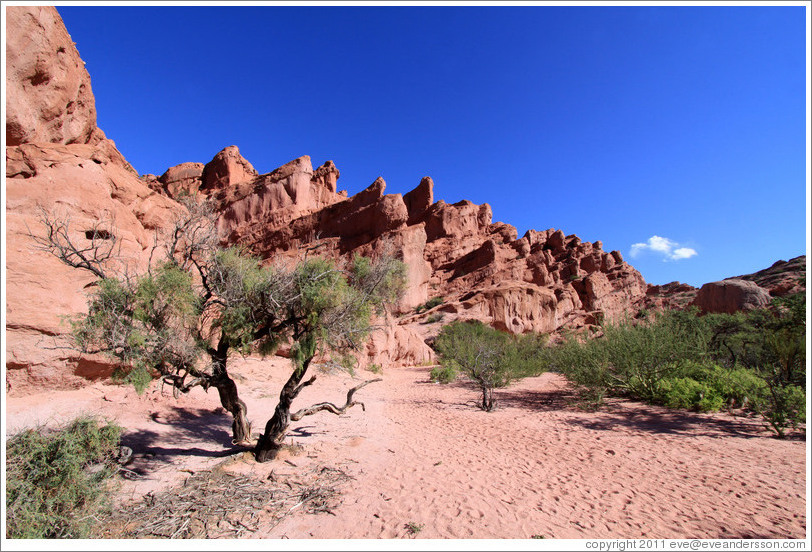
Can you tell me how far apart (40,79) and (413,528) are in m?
16.7

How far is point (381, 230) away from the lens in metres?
40.3

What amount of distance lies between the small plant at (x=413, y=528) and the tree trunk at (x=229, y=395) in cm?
396

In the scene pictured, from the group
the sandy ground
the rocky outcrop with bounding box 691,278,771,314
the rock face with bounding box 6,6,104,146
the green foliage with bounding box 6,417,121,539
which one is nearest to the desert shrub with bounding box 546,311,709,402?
the sandy ground

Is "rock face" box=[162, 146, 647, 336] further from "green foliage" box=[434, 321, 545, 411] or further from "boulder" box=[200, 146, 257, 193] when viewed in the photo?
"green foliage" box=[434, 321, 545, 411]

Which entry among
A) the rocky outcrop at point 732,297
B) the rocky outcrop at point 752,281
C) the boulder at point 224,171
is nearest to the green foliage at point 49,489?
the rocky outcrop at point 752,281

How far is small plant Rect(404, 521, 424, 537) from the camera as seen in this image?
3.96m

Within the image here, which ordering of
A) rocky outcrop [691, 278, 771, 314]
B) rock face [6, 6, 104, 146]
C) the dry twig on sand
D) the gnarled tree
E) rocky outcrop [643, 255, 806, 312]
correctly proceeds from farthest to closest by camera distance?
1. rocky outcrop [643, 255, 806, 312]
2. rocky outcrop [691, 278, 771, 314]
3. rock face [6, 6, 104, 146]
4. the gnarled tree
5. the dry twig on sand

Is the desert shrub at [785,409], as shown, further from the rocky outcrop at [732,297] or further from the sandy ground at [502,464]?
the rocky outcrop at [732,297]

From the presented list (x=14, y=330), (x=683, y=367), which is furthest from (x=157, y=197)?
(x=683, y=367)

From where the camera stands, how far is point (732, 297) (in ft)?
104

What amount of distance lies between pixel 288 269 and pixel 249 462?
3.64m

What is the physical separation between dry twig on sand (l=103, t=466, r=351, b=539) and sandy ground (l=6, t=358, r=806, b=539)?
11.2 inches

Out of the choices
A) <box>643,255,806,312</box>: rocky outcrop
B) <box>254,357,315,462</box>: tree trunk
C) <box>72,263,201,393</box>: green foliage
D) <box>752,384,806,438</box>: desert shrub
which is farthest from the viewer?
<box>643,255,806,312</box>: rocky outcrop

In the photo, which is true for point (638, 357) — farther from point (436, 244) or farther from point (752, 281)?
point (752, 281)
